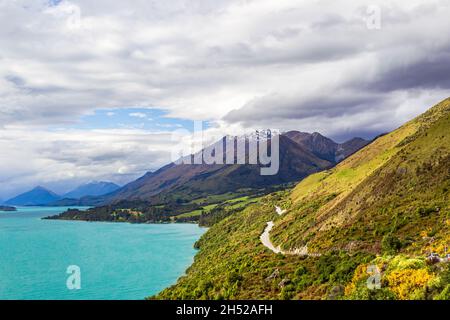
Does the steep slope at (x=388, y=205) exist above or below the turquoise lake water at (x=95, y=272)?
above

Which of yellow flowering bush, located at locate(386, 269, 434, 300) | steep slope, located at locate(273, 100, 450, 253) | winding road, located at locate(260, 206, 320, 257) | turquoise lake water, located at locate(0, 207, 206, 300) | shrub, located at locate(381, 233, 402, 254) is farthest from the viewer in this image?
turquoise lake water, located at locate(0, 207, 206, 300)

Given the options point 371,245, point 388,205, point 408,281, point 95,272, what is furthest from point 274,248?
point 95,272

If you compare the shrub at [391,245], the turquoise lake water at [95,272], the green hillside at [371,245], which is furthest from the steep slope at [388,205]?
the turquoise lake water at [95,272]

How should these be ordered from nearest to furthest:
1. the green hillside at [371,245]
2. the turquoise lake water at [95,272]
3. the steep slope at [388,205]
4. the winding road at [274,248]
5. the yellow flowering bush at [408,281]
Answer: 1. the yellow flowering bush at [408,281]
2. the green hillside at [371,245]
3. the steep slope at [388,205]
4. the winding road at [274,248]
5. the turquoise lake water at [95,272]

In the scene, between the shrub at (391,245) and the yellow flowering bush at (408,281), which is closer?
the yellow flowering bush at (408,281)

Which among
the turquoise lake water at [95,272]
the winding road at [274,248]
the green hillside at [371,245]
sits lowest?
the turquoise lake water at [95,272]

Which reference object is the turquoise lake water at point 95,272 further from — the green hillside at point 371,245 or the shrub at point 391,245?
the shrub at point 391,245

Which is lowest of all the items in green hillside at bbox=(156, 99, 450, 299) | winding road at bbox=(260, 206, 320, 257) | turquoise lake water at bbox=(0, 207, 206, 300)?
turquoise lake water at bbox=(0, 207, 206, 300)

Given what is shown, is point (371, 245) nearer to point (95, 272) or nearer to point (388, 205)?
point (388, 205)

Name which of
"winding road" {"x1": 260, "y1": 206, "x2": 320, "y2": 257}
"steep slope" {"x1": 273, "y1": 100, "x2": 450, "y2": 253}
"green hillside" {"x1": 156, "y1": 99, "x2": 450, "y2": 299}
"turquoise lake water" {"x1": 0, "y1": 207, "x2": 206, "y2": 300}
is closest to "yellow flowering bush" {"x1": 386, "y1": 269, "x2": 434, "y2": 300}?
"green hillside" {"x1": 156, "y1": 99, "x2": 450, "y2": 299}

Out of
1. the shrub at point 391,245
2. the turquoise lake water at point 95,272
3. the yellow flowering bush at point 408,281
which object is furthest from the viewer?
the turquoise lake water at point 95,272

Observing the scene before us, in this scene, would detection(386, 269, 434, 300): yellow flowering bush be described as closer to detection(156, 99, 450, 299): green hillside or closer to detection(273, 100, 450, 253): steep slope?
detection(156, 99, 450, 299): green hillside
